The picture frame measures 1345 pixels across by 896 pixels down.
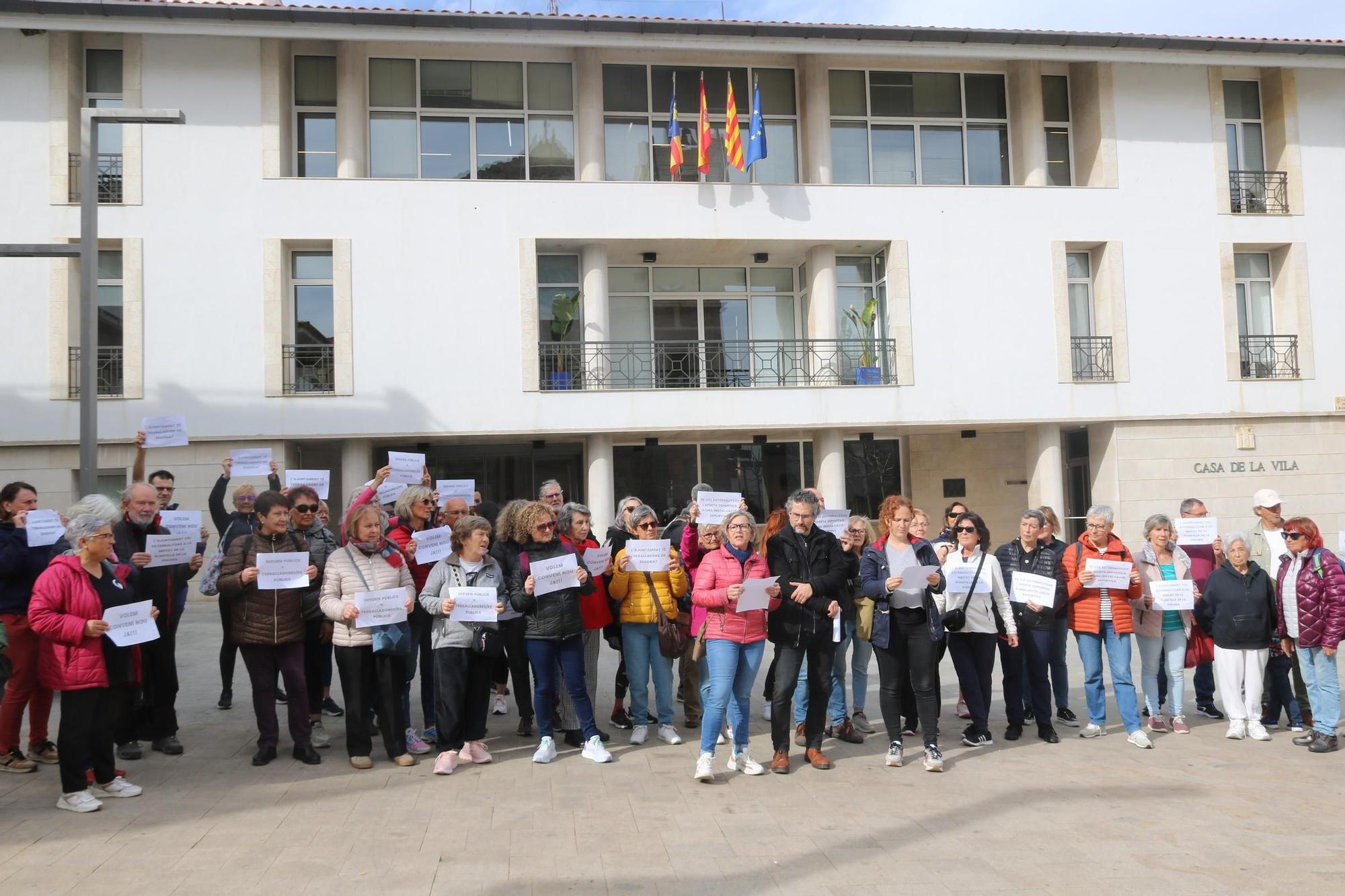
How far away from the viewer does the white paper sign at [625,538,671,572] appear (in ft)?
25.8

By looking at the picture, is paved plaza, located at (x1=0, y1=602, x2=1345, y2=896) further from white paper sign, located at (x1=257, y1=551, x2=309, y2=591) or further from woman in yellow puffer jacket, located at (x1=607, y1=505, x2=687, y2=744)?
white paper sign, located at (x1=257, y1=551, x2=309, y2=591)

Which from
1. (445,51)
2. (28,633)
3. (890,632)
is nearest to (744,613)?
(890,632)

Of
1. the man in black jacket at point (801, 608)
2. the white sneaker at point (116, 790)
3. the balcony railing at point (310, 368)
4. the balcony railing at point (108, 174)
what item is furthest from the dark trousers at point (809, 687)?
the balcony railing at point (108, 174)

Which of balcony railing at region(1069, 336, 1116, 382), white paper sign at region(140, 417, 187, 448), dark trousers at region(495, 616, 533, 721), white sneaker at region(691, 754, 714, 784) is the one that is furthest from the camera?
balcony railing at region(1069, 336, 1116, 382)

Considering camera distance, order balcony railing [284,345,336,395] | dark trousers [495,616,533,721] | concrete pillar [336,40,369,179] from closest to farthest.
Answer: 1. dark trousers [495,616,533,721]
2. balcony railing [284,345,336,395]
3. concrete pillar [336,40,369,179]

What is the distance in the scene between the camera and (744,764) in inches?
290

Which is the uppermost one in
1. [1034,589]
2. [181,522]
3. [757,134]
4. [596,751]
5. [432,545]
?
[757,134]

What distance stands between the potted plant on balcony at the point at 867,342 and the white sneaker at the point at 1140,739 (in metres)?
11.5

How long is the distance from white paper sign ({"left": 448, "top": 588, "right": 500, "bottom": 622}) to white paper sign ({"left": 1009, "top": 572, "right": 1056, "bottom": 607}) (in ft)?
13.6

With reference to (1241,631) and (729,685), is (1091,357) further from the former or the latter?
(729,685)

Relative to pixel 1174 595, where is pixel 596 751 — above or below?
below

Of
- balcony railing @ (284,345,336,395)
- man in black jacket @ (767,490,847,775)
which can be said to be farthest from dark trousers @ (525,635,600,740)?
balcony railing @ (284,345,336,395)

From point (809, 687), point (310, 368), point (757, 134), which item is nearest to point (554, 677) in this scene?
point (809, 687)

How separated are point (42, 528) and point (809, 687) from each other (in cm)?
548
